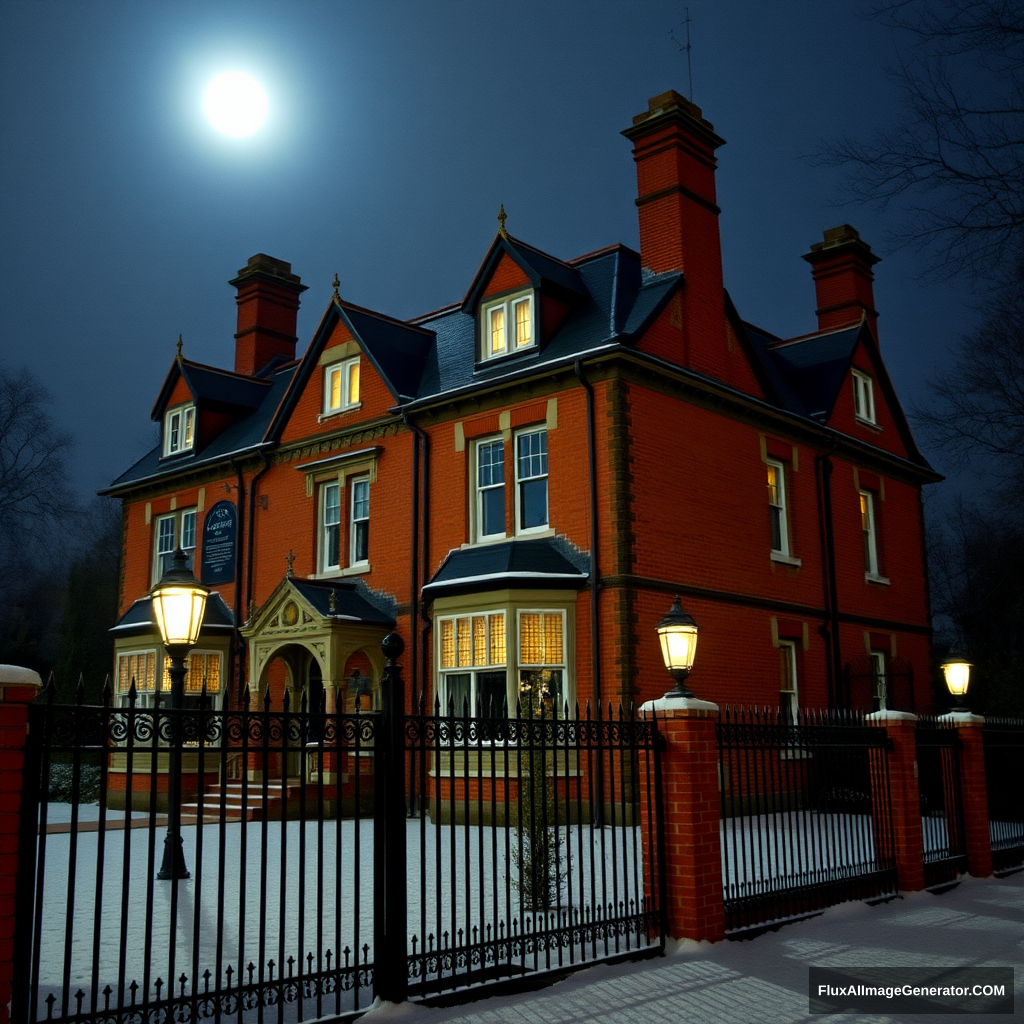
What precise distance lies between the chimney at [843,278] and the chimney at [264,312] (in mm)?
14202

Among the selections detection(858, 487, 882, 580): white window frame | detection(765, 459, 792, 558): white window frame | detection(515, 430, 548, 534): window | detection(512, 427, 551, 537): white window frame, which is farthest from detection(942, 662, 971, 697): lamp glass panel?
detection(858, 487, 882, 580): white window frame

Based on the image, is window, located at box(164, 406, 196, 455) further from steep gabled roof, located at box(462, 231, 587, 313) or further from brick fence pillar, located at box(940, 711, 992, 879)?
brick fence pillar, located at box(940, 711, 992, 879)

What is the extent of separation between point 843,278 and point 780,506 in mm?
7950

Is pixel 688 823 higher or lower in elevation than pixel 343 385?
lower

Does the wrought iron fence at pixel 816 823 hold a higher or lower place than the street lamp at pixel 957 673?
lower

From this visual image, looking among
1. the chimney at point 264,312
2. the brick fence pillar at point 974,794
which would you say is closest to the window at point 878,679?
the brick fence pillar at point 974,794

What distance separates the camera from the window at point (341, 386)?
74.9ft

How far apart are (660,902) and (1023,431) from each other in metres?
14.0

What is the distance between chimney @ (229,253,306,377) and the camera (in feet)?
98.1

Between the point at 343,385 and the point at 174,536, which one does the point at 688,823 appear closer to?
the point at 343,385

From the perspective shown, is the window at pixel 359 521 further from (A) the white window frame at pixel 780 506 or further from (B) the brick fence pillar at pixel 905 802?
(B) the brick fence pillar at pixel 905 802

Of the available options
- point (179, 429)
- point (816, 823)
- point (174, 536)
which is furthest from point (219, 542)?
point (816, 823)

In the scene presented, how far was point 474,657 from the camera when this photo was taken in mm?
18688

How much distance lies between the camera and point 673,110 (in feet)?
67.1
